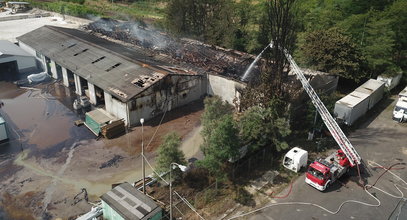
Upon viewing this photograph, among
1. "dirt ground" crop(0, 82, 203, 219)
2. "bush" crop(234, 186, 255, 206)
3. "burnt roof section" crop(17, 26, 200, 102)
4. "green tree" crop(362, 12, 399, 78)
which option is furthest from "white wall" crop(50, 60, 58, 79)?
"green tree" crop(362, 12, 399, 78)

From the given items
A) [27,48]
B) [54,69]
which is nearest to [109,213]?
A: [54,69]

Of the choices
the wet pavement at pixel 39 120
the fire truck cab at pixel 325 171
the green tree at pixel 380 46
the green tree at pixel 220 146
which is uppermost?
the green tree at pixel 380 46

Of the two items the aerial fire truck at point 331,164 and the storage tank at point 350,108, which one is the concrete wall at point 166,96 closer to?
the aerial fire truck at point 331,164

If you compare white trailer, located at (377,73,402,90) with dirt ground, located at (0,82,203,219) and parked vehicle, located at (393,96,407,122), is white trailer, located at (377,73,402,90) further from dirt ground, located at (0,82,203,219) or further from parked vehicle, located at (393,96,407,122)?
dirt ground, located at (0,82,203,219)

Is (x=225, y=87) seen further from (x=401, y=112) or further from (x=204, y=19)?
(x=204, y=19)

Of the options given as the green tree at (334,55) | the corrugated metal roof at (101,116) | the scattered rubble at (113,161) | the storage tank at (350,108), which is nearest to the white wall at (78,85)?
the corrugated metal roof at (101,116)

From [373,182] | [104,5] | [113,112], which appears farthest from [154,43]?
[104,5]

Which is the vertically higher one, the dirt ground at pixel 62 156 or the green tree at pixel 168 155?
the green tree at pixel 168 155

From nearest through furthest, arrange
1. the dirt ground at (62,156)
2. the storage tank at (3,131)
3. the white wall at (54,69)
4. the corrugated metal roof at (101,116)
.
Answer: the dirt ground at (62,156), the storage tank at (3,131), the corrugated metal roof at (101,116), the white wall at (54,69)
